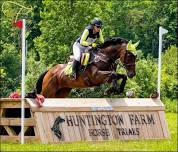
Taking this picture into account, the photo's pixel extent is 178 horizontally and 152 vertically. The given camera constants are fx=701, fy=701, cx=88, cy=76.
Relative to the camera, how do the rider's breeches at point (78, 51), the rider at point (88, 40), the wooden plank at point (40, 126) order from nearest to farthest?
the wooden plank at point (40, 126), the rider at point (88, 40), the rider's breeches at point (78, 51)

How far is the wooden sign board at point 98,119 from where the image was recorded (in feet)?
38.1

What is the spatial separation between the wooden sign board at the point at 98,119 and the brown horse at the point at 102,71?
0.60 meters

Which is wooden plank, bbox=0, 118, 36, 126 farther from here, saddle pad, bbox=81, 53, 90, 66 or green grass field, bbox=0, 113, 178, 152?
saddle pad, bbox=81, 53, 90, 66

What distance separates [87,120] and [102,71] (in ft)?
5.97

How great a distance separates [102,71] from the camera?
13.7 meters

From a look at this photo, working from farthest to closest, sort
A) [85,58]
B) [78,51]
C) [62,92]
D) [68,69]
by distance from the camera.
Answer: [62,92], [68,69], [78,51], [85,58]

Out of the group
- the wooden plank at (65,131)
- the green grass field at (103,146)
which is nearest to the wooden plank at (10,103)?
the wooden plank at (65,131)

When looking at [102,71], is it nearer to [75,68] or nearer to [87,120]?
[75,68]

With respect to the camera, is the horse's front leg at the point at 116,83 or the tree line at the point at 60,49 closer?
the horse's front leg at the point at 116,83

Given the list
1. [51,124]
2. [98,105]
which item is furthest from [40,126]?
[98,105]

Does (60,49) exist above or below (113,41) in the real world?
below

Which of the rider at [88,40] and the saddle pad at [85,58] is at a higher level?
the rider at [88,40]

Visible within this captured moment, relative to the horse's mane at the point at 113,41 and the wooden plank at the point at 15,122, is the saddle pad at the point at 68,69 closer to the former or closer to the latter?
the horse's mane at the point at 113,41

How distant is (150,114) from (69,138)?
74.0 inches
